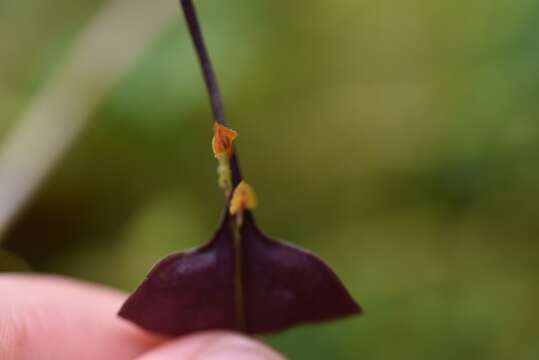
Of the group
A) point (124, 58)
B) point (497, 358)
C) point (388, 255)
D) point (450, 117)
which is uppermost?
point (124, 58)

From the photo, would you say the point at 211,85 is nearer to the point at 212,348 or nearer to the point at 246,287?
the point at 246,287

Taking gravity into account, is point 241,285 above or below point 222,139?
below

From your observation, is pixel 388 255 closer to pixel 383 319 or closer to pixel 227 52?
pixel 383 319

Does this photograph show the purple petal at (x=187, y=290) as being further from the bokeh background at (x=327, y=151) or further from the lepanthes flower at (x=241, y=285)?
the bokeh background at (x=327, y=151)

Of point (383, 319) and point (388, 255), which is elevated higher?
point (388, 255)

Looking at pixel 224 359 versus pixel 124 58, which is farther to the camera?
pixel 124 58

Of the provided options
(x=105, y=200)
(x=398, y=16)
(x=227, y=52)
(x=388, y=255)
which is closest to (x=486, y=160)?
(x=388, y=255)

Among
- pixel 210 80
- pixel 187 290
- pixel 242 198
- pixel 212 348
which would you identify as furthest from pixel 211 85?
pixel 212 348

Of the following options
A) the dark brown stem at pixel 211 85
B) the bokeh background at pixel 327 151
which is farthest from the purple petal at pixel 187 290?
the bokeh background at pixel 327 151
